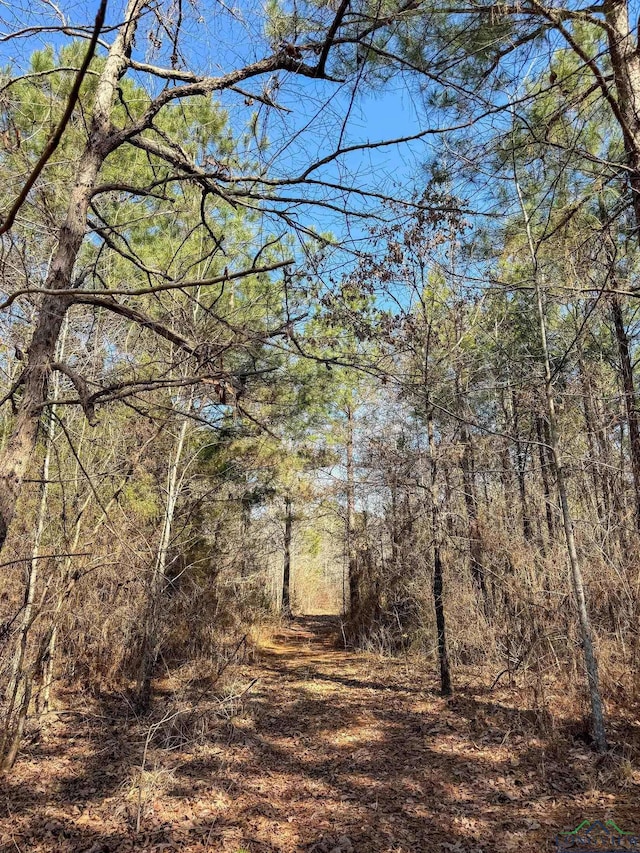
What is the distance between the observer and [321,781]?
14.5 feet

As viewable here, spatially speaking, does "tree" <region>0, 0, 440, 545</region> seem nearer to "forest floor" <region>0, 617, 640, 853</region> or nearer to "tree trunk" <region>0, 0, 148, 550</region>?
"tree trunk" <region>0, 0, 148, 550</region>

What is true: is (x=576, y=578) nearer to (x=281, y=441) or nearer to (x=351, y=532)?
(x=281, y=441)

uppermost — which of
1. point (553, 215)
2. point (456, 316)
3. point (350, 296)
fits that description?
point (553, 215)

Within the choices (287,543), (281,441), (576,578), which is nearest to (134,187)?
(281,441)

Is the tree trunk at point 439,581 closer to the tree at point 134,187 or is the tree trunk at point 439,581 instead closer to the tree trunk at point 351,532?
the tree trunk at point 351,532

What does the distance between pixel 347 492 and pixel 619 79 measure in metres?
11.1

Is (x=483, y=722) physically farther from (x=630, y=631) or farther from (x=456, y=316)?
(x=456, y=316)

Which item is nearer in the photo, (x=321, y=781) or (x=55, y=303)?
(x=55, y=303)

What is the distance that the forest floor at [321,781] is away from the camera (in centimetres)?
348

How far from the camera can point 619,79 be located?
341 cm

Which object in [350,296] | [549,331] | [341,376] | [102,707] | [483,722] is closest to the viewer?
[350,296]

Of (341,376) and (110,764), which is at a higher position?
(341,376)

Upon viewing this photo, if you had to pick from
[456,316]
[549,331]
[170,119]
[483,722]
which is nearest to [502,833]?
[483,722]

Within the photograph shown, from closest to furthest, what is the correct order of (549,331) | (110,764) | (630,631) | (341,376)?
(110,764) < (630,631) < (549,331) < (341,376)
